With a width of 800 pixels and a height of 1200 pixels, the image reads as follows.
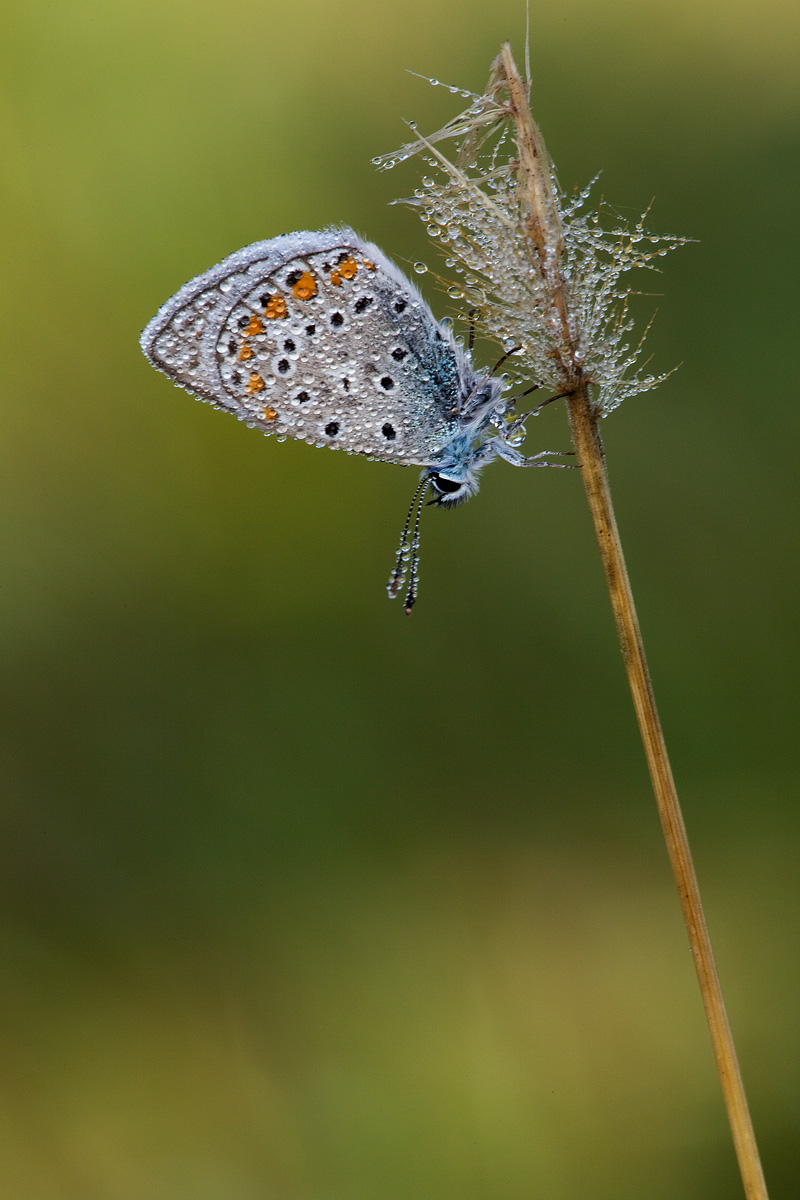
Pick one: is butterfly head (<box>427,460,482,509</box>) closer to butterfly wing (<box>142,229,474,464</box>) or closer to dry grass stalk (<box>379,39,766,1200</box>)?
butterfly wing (<box>142,229,474,464</box>)

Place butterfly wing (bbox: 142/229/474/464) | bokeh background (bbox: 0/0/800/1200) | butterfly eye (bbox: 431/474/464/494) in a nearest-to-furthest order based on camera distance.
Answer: butterfly wing (bbox: 142/229/474/464) < butterfly eye (bbox: 431/474/464/494) < bokeh background (bbox: 0/0/800/1200)

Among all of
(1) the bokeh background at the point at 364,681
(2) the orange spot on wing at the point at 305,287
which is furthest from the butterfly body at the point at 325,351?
(1) the bokeh background at the point at 364,681

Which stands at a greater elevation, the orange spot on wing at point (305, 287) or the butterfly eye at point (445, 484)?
the orange spot on wing at point (305, 287)

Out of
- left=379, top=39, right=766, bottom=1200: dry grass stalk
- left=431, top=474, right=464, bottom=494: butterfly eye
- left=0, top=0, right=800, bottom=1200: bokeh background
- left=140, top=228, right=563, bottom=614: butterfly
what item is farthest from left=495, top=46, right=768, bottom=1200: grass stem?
left=0, top=0, right=800, bottom=1200: bokeh background

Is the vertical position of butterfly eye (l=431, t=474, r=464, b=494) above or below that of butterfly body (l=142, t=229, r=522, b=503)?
below

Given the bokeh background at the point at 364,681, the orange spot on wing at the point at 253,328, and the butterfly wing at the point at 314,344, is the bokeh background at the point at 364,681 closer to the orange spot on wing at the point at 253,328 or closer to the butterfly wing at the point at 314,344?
the butterfly wing at the point at 314,344

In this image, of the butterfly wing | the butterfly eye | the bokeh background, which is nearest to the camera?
the butterfly wing
